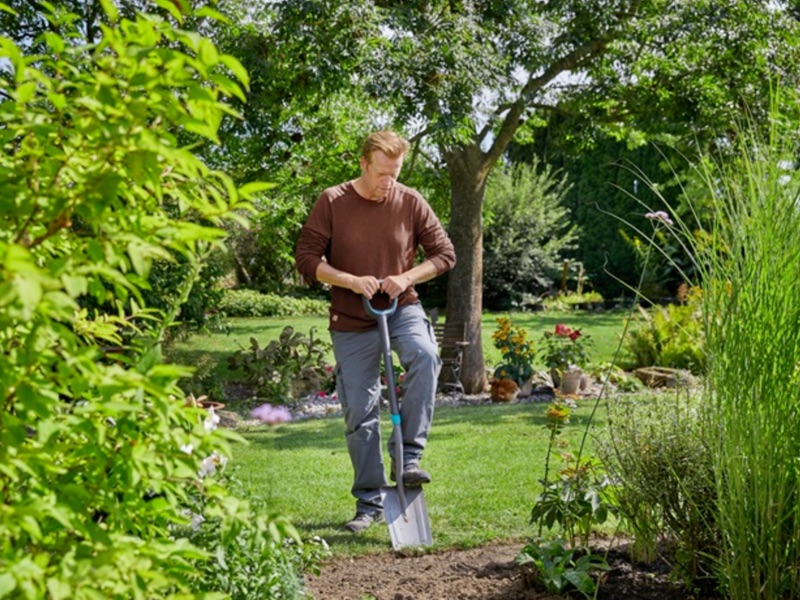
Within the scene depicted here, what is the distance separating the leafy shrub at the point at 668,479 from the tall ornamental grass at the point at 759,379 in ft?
0.75

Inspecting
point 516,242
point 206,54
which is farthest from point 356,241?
point 516,242

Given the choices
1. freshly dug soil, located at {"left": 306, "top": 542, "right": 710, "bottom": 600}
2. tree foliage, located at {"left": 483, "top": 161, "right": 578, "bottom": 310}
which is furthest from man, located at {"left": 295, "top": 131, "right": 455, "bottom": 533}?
tree foliage, located at {"left": 483, "top": 161, "right": 578, "bottom": 310}

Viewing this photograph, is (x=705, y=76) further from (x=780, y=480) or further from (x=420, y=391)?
(x=780, y=480)

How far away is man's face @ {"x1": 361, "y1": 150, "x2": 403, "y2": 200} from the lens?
428cm

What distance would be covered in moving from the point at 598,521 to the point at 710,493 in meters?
0.37

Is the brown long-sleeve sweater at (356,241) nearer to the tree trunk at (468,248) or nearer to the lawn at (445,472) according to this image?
the lawn at (445,472)

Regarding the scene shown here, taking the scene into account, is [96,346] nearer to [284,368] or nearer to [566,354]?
[566,354]

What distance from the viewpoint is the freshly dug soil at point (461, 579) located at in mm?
3117

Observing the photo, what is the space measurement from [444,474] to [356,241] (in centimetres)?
203

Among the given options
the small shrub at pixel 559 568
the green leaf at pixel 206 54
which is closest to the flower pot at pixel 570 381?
the small shrub at pixel 559 568

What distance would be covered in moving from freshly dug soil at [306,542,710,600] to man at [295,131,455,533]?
2.05 ft

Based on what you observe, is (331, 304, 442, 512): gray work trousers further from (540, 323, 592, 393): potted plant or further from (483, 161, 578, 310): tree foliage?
(483, 161, 578, 310): tree foliage

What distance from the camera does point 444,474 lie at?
5.89m

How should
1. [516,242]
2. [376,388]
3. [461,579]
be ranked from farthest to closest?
[516,242] → [376,388] → [461,579]
